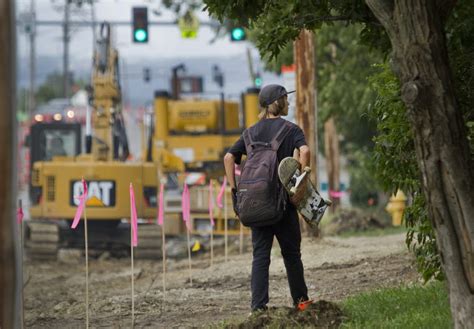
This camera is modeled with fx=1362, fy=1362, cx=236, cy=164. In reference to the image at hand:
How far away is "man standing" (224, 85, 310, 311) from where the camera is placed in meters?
10.3

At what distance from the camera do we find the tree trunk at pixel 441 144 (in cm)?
820

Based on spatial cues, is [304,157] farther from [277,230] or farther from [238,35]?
[238,35]

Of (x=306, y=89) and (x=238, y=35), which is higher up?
(x=238, y=35)

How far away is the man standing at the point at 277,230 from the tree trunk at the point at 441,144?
2.04 meters

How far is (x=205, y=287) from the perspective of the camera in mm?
15062

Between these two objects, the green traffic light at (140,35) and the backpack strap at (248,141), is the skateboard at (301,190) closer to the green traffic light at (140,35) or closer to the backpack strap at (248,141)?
the backpack strap at (248,141)

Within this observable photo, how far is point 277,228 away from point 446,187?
235 centimetres

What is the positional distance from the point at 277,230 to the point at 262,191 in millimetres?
415

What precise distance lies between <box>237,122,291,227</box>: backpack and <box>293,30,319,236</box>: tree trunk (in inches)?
427

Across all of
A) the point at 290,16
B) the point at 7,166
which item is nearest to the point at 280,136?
the point at 290,16

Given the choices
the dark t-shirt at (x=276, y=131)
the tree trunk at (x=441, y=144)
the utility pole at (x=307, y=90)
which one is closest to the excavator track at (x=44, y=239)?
the utility pole at (x=307, y=90)

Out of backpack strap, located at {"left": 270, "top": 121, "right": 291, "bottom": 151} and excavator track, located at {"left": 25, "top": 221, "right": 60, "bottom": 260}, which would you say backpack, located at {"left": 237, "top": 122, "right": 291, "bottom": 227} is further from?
excavator track, located at {"left": 25, "top": 221, "right": 60, "bottom": 260}

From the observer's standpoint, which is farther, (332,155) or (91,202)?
(332,155)

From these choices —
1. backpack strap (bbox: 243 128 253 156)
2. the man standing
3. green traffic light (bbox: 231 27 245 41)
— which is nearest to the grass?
the man standing
